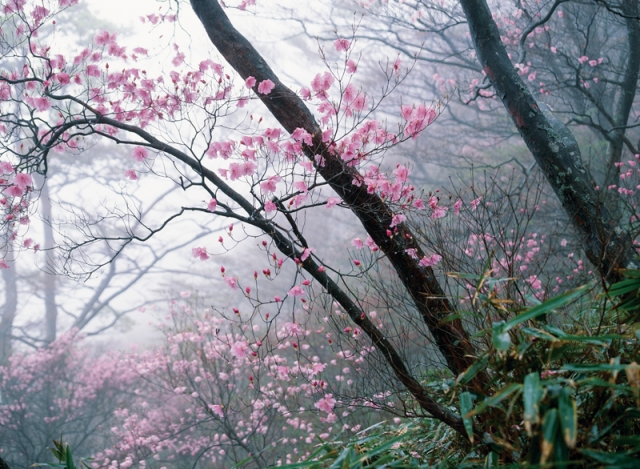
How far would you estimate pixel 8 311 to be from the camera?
40.0ft

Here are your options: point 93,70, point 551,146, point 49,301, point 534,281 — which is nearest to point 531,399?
point 551,146

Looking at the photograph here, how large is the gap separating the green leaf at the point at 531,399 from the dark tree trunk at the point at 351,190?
3.81 feet

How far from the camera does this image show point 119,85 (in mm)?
3736

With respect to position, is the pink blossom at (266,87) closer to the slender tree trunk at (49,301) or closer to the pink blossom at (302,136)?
the pink blossom at (302,136)

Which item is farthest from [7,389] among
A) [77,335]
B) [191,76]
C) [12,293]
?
[191,76]

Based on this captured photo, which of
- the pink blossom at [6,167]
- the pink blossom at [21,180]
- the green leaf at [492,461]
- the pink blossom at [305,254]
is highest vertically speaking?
the pink blossom at [6,167]

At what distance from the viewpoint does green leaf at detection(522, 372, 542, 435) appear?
106cm

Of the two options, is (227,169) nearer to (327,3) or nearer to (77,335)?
(327,3)

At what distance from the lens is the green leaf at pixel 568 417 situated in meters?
1.01

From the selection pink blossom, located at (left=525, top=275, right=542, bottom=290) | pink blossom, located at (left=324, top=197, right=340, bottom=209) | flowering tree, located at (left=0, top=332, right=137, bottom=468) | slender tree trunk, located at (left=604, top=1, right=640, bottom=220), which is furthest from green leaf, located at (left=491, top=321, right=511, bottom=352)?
flowering tree, located at (left=0, top=332, right=137, bottom=468)

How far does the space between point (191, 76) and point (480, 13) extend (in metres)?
1.94

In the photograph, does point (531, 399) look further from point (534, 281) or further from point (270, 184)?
point (534, 281)

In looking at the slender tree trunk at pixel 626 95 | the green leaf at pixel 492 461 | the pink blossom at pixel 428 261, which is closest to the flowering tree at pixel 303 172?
the pink blossom at pixel 428 261

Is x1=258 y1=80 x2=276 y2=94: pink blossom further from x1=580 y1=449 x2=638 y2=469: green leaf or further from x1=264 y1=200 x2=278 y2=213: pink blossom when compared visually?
x1=580 y1=449 x2=638 y2=469: green leaf
